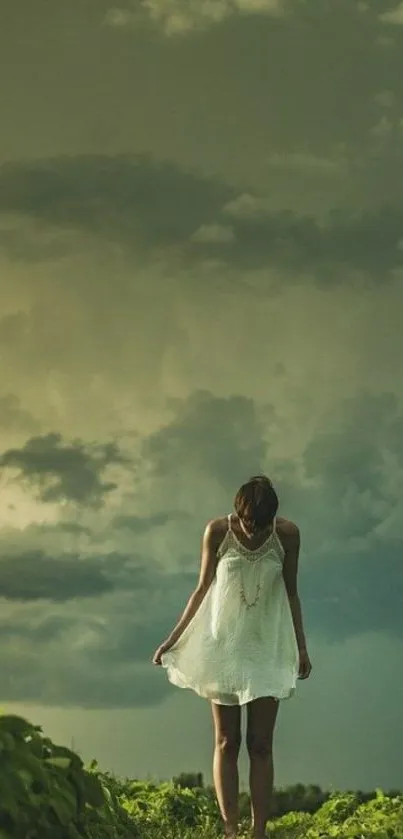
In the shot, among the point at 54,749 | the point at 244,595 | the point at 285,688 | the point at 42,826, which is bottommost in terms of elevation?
the point at 42,826

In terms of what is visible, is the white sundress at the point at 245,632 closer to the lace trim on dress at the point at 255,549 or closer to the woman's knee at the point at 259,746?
the lace trim on dress at the point at 255,549

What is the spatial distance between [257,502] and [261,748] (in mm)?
789

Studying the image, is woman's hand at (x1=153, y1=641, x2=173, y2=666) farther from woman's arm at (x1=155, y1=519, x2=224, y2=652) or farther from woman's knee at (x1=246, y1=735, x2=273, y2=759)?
woman's knee at (x1=246, y1=735, x2=273, y2=759)

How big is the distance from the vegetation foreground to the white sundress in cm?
50

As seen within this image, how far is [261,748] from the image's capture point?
4.68 metres

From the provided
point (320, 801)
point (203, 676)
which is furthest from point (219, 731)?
point (320, 801)

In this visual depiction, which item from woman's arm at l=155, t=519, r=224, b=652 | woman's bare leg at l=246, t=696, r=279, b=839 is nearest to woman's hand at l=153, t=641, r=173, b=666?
woman's arm at l=155, t=519, r=224, b=652

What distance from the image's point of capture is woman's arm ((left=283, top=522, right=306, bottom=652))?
4.69 m

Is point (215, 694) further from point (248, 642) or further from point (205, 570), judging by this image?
point (205, 570)

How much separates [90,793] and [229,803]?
0.83m

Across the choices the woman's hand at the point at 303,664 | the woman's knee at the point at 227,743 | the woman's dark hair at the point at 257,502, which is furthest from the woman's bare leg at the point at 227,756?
the woman's dark hair at the point at 257,502

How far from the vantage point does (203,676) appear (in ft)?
15.5

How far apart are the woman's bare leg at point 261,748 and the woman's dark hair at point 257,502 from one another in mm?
553

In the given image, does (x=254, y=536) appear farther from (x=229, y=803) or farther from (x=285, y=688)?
(x=229, y=803)
